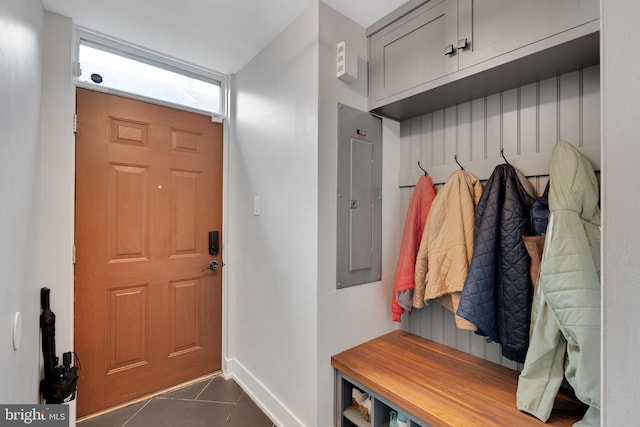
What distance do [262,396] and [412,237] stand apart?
1.43 meters

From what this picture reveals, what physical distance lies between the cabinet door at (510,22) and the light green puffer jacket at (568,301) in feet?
1.48

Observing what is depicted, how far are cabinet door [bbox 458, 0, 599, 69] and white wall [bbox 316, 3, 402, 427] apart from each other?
0.58 meters

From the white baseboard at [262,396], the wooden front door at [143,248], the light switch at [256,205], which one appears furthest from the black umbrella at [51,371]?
the light switch at [256,205]

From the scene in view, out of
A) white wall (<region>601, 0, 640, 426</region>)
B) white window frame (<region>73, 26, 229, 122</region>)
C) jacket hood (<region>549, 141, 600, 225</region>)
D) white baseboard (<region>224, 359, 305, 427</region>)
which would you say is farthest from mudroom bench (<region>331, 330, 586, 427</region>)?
white window frame (<region>73, 26, 229, 122</region>)

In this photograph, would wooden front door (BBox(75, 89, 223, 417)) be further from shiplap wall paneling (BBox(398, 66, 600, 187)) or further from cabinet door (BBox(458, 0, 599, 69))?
cabinet door (BBox(458, 0, 599, 69))

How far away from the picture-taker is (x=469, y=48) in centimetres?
127

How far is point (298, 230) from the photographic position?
1.62 m

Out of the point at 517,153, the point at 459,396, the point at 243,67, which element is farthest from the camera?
the point at 243,67

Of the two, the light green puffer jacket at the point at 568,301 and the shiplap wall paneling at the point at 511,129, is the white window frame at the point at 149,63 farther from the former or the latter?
the light green puffer jacket at the point at 568,301

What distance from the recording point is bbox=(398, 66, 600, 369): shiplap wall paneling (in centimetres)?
124

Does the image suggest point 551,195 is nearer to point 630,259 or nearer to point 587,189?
point 587,189

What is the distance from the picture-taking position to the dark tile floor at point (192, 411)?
1.74 meters

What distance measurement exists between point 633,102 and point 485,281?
912 millimetres

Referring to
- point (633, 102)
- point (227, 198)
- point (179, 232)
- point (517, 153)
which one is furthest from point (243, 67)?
point (633, 102)
